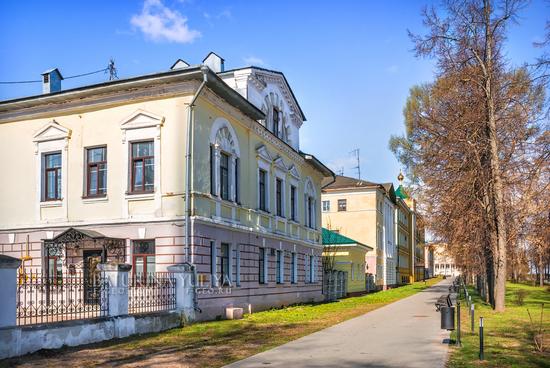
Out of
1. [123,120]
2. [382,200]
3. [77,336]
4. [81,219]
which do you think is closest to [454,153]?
[123,120]

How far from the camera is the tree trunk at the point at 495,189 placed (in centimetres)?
2428

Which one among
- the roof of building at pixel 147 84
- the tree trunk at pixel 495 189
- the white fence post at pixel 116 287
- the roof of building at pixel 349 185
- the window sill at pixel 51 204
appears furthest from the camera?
the roof of building at pixel 349 185

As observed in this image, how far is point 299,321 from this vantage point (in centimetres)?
2178

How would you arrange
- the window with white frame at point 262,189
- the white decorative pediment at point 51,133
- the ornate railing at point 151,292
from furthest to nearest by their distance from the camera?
1. the window with white frame at point 262,189
2. the white decorative pediment at point 51,133
3. the ornate railing at point 151,292

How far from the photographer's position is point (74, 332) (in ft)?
45.7

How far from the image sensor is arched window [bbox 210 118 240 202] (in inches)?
899

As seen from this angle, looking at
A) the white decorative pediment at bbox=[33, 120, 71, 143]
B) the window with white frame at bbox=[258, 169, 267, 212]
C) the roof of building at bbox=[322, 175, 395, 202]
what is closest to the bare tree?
the window with white frame at bbox=[258, 169, 267, 212]

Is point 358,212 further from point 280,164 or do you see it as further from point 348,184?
point 280,164

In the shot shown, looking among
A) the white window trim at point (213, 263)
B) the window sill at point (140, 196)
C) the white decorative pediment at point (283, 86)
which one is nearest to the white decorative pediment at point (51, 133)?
the window sill at point (140, 196)

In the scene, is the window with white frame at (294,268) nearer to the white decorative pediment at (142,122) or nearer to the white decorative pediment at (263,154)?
the white decorative pediment at (263,154)

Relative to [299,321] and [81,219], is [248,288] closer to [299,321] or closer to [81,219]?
[299,321]

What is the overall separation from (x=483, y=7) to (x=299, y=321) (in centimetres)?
1446

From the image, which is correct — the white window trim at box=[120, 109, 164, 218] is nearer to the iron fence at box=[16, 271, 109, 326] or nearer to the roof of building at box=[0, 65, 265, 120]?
the roof of building at box=[0, 65, 265, 120]

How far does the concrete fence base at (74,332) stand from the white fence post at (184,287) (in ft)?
3.31
